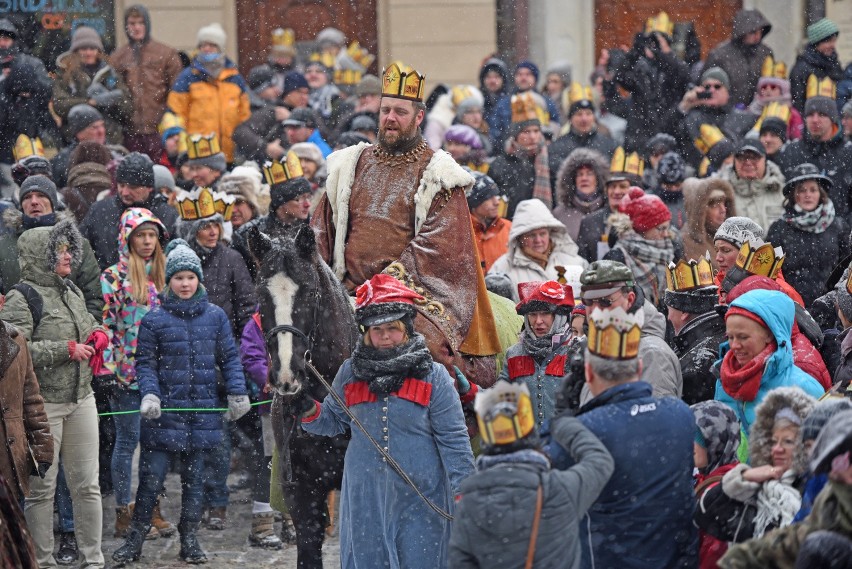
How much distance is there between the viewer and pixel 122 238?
377 inches

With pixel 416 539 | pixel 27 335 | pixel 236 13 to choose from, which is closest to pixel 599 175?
pixel 27 335

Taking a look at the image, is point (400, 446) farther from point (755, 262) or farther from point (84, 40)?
point (84, 40)

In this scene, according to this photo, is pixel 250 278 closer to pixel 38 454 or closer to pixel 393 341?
pixel 38 454

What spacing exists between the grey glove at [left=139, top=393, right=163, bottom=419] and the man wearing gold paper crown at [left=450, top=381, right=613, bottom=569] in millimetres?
4037

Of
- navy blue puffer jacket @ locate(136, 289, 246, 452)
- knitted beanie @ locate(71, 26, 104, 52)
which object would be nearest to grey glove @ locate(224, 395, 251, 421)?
navy blue puffer jacket @ locate(136, 289, 246, 452)

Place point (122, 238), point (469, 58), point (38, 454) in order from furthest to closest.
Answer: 1. point (469, 58)
2. point (122, 238)
3. point (38, 454)

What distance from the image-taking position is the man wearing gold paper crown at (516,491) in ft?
16.0

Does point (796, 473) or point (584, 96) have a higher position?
point (584, 96)

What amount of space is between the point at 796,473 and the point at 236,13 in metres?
16.3

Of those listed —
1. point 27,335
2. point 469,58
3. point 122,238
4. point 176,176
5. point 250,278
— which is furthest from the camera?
point 469,58

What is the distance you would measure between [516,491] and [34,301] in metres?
4.77

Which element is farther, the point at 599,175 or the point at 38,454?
the point at 599,175

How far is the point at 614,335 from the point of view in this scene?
515 cm

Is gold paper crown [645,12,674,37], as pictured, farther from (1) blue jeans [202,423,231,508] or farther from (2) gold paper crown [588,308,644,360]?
(2) gold paper crown [588,308,644,360]
